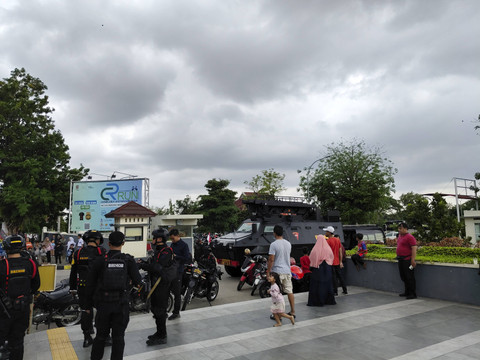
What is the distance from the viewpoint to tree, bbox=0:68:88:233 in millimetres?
22234

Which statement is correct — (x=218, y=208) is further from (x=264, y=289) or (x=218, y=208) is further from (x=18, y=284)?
(x=18, y=284)

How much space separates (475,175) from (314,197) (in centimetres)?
1281

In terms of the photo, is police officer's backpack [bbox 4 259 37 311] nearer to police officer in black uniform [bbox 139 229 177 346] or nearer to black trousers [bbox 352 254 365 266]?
police officer in black uniform [bbox 139 229 177 346]

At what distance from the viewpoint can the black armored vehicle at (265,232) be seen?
12.0 meters

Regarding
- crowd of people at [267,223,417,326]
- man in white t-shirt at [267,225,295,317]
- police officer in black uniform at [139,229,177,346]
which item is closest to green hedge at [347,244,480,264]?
crowd of people at [267,223,417,326]

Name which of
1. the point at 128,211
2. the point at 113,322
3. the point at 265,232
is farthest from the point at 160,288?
the point at 128,211

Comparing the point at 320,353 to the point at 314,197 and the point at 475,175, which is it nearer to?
the point at 314,197

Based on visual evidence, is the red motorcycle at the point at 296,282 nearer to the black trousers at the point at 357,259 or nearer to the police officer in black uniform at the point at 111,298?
the black trousers at the point at 357,259

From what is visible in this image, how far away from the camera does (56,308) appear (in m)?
6.14

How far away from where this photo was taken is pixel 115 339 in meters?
3.90

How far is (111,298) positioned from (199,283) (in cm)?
451

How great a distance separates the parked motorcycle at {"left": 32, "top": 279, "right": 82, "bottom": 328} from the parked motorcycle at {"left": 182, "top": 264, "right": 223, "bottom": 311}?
7.11 ft

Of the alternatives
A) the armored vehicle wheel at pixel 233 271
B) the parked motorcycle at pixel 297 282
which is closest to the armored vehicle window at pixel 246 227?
the armored vehicle wheel at pixel 233 271

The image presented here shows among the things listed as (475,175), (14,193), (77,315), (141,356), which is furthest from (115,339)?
(475,175)
